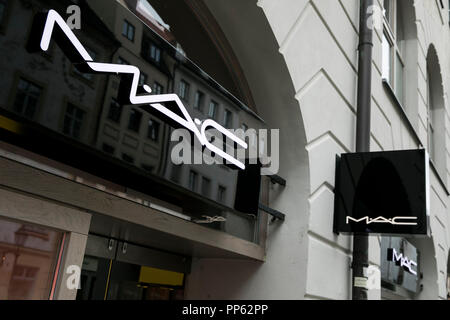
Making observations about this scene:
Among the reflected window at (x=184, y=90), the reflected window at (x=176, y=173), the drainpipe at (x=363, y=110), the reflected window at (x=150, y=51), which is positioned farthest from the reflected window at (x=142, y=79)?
the drainpipe at (x=363, y=110)

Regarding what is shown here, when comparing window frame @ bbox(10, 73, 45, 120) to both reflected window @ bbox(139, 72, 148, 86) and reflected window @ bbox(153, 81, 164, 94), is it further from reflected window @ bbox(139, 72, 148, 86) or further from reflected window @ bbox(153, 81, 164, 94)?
reflected window @ bbox(153, 81, 164, 94)

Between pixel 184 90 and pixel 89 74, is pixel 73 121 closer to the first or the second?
pixel 89 74

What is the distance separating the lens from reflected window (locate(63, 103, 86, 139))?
224cm

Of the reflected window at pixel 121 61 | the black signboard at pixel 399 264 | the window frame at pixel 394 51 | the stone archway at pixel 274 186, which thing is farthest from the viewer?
the window frame at pixel 394 51

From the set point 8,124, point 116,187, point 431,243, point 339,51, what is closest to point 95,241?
point 116,187

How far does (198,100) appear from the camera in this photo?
3.20 m

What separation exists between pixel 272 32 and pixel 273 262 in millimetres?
2097

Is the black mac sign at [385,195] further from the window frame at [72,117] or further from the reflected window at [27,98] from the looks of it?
the reflected window at [27,98]

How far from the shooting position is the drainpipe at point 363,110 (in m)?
4.74

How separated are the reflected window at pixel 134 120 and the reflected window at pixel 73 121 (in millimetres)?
351

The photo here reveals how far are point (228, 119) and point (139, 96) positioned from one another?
3.35 feet

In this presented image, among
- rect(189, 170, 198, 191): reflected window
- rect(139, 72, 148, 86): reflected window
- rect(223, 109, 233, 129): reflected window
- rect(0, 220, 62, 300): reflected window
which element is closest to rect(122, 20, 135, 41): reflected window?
rect(139, 72, 148, 86): reflected window

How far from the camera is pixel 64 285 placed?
8.25 ft
